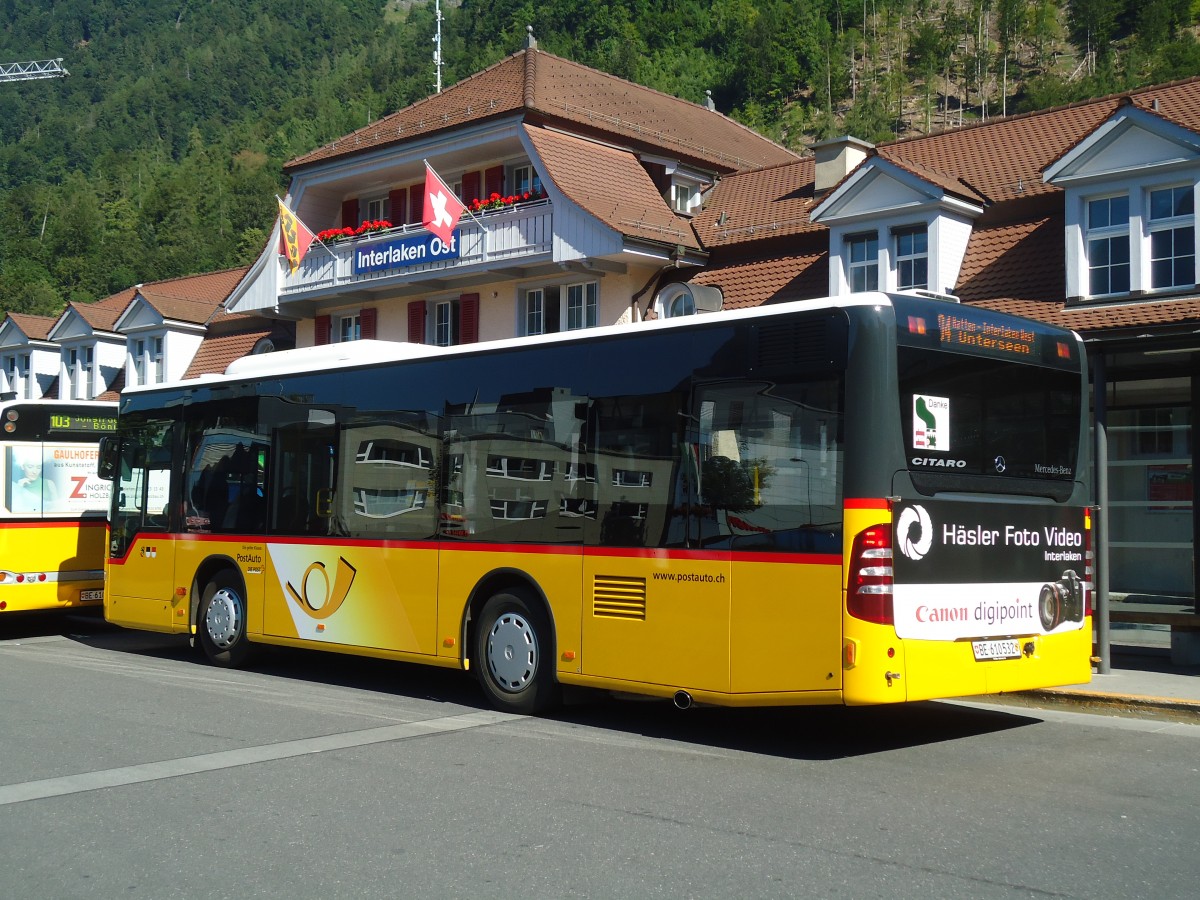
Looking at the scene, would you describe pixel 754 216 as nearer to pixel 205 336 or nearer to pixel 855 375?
pixel 855 375

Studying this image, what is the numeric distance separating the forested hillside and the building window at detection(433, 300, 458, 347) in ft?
214

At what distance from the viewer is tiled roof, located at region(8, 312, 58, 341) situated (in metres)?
43.2

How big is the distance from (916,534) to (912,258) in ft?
41.2

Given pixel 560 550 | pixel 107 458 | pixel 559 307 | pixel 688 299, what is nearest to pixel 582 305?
pixel 559 307

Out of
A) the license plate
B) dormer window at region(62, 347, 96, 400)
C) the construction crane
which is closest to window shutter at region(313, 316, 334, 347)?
dormer window at region(62, 347, 96, 400)

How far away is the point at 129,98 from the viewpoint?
160250mm

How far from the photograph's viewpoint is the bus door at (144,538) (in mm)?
14711

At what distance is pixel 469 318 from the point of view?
1048 inches

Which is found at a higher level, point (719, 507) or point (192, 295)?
point (192, 295)

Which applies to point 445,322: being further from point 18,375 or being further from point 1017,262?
point 18,375

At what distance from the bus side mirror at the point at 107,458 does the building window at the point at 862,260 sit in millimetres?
11246

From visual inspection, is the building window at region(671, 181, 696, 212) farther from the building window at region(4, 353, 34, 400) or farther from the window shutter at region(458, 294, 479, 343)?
the building window at region(4, 353, 34, 400)

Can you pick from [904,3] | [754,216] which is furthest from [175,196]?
[754,216]

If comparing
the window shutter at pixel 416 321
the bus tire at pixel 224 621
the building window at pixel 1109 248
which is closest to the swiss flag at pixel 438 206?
the window shutter at pixel 416 321
